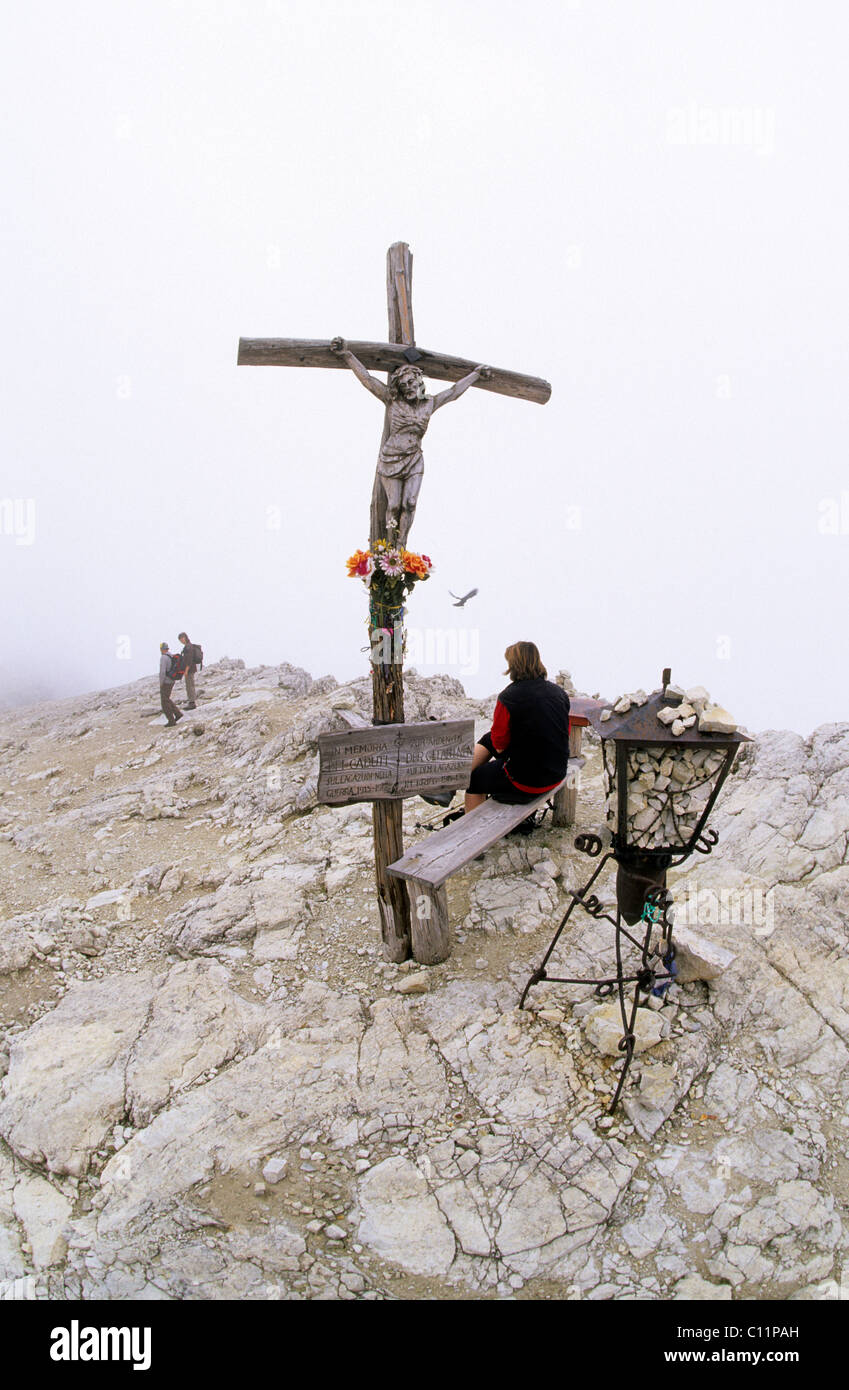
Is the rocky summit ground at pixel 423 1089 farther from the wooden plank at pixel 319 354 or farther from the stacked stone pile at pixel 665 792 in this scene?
the wooden plank at pixel 319 354

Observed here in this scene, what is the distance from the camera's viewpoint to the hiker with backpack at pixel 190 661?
14289mm

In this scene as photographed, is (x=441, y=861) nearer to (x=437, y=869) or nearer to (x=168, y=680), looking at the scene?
(x=437, y=869)

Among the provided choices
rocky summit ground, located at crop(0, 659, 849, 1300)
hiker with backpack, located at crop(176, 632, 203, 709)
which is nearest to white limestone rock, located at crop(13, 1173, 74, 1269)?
rocky summit ground, located at crop(0, 659, 849, 1300)

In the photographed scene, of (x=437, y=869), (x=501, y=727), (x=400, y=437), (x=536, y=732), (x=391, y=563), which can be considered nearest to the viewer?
(x=437, y=869)

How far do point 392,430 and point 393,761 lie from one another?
248 cm

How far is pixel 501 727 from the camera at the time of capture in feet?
18.8

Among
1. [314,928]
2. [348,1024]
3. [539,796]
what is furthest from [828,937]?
[314,928]

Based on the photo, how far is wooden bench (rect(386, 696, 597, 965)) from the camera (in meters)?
4.89

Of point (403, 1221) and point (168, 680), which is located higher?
A: point (168, 680)

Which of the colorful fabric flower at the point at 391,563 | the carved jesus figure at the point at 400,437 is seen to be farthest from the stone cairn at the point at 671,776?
the carved jesus figure at the point at 400,437

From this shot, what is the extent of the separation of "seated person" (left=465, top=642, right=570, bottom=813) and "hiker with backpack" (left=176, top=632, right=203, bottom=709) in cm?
990

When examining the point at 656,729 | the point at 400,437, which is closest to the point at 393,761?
the point at 656,729

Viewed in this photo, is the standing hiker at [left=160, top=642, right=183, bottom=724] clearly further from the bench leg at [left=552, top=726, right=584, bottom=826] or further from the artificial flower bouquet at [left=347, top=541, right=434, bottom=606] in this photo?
the artificial flower bouquet at [left=347, top=541, right=434, bottom=606]

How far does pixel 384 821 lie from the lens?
5207 mm
